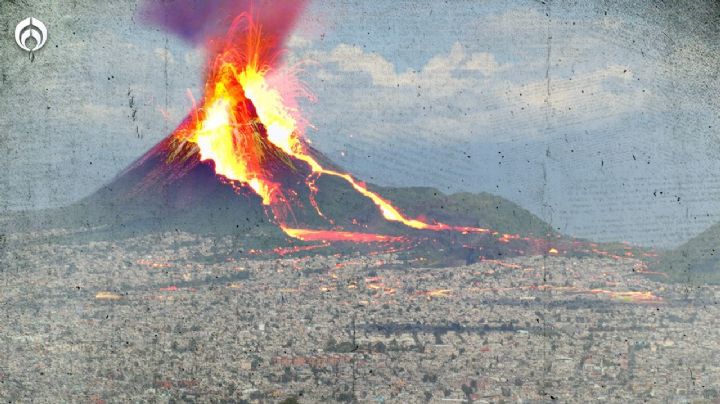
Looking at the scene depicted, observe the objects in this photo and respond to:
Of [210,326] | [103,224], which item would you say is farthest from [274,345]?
[103,224]

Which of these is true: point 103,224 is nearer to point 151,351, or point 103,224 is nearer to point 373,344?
point 151,351

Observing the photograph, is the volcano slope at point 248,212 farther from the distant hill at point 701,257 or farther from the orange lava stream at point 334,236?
the distant hill at point 701,257

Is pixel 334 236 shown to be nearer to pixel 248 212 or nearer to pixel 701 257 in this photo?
pixel 248 212

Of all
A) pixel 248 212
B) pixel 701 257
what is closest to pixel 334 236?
pixel 248 212

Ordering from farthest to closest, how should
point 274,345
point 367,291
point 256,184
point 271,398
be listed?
point 256,184, point 367,291, point 274,345, point 271,398

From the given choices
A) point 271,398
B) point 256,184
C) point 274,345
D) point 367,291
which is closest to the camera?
point 271,398

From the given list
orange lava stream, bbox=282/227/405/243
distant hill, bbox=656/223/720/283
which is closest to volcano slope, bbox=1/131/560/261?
orange lava stream, bbox=282/227/405/243

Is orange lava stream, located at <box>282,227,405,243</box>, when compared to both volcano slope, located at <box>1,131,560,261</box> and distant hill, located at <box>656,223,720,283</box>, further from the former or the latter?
distant hill, located at <box>656,223,720,283</box>

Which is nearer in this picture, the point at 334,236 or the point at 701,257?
the point at 701,257
